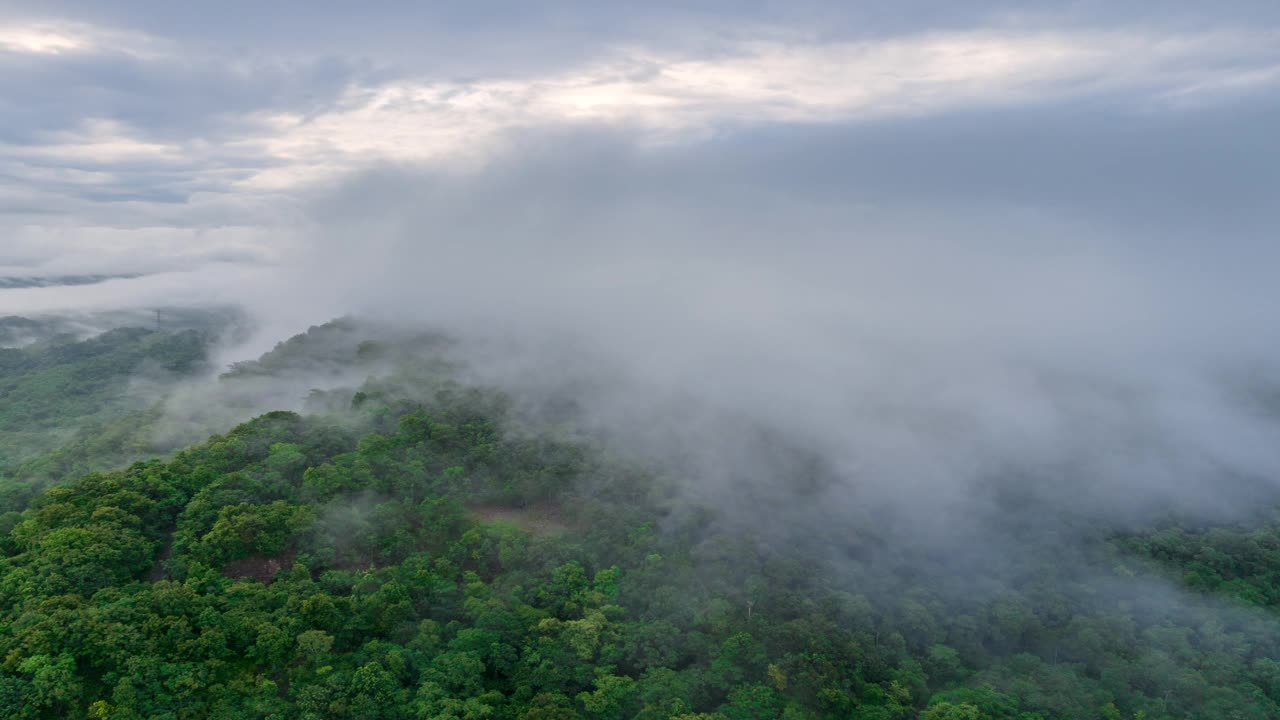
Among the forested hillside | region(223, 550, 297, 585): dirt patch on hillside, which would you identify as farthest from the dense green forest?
the forested hillside

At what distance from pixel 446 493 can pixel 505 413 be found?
47.7 ft

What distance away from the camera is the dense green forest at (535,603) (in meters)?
34.1

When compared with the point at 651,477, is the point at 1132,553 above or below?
below

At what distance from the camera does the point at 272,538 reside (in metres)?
41.7

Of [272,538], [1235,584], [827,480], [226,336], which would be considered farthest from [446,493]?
[226,336]

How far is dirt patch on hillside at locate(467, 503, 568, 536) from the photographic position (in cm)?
5122

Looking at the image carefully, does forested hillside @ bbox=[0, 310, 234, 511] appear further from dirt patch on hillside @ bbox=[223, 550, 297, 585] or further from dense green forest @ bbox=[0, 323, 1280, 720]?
dirt patch on hillside @ bbox=[223, 550, 297, 585]

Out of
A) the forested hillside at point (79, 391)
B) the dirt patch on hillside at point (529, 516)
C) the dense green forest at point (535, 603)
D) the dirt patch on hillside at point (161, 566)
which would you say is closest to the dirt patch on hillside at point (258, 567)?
the dense green forest at point (535, 603)

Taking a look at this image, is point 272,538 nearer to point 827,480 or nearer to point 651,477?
point 651,477

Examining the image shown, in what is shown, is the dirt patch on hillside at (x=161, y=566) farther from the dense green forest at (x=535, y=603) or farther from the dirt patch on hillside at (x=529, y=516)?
the dirt patch on hillside at (x=529, y=516)

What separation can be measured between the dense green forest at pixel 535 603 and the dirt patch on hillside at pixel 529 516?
19cm

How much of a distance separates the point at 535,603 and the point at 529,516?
1131cm

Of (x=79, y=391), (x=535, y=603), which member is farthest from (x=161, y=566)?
(x=79, y=391)

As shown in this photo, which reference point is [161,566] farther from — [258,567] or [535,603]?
[535,603]
